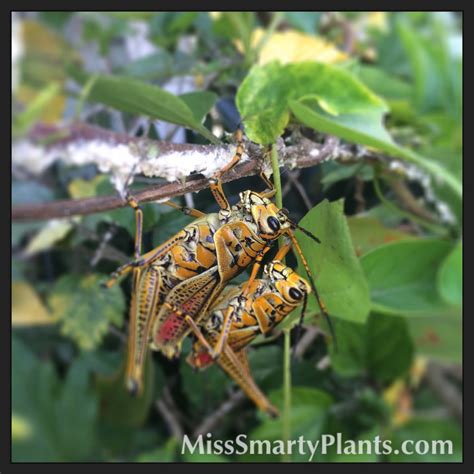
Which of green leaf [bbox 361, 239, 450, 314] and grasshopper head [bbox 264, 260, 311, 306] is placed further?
green leaf [bbox 361, 239, 450, 314]

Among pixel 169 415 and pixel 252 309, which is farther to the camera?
pixel 169 415

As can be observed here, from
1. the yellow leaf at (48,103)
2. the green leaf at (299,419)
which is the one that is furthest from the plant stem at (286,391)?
the yellow leaf at (48,103)

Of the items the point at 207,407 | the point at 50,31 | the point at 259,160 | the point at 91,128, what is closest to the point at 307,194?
the point at 259,160

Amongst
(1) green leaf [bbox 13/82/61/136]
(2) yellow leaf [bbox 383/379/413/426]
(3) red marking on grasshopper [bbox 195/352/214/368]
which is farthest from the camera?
(2) yellow leaf [bbox 383/379/413/426]

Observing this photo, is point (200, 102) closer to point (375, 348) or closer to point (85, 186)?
point (85, 186)

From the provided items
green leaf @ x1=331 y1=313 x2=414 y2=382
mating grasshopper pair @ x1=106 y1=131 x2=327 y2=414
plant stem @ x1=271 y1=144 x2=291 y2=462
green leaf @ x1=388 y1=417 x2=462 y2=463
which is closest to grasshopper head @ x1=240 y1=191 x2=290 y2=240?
mating grasshopper pair @ x1=106 y1=131 x2=327 y2=414

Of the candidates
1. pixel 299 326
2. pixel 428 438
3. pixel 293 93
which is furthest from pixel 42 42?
pixel 428 438

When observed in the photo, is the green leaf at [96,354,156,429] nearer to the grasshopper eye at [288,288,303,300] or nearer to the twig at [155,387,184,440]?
the twig at [155,387,184,440]

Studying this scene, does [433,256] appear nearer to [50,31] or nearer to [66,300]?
[66,300]
